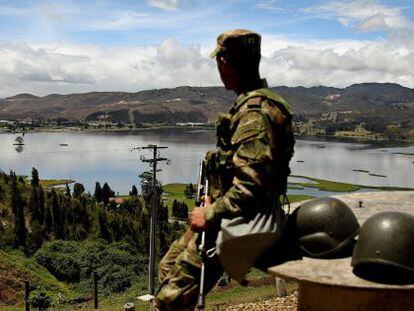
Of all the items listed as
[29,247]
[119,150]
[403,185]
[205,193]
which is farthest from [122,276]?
[119,150]

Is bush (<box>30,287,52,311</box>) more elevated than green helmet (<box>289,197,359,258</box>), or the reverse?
green helmet (<box>289,197,359,258</box>)

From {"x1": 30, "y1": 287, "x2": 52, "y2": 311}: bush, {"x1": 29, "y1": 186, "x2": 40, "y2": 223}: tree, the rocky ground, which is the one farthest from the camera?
{"x1": 29, "y1": 186, "x2": 40, "y2": 223}: tree

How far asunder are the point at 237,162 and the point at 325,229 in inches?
39.0

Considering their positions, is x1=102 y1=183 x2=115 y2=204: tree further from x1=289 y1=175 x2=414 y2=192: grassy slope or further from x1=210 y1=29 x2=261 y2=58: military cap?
x1=210 y1=29 x2=261 y2=58: military cap

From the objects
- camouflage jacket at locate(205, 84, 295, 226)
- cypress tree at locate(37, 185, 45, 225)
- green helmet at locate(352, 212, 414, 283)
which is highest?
camouflage jacket at locate(205, 84, 295, 226)

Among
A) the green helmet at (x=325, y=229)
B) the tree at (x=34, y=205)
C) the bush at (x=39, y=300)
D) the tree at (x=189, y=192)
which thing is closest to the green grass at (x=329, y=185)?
the tree at (x=189, y=192)

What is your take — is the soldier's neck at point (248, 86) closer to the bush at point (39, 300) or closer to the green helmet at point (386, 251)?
the green helmet at point (386, 251)

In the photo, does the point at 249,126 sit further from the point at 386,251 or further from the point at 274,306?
the point at 274,306

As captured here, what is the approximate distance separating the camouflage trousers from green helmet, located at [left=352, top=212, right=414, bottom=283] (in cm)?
127

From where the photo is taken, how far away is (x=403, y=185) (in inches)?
3952

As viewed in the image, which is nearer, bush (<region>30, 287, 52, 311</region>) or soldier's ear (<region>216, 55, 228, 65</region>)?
soldier's ear (<region>216, 55, 228, 65</region>)

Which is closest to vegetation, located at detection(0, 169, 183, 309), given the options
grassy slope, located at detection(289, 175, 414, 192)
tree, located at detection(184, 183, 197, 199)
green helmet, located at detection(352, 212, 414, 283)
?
tree, located at detection(184, 183, 197, 199)

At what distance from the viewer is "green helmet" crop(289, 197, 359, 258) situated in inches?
186

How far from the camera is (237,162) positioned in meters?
4.44
